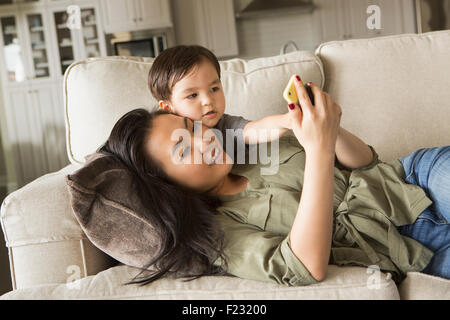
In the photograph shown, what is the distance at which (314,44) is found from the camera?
16.8ft

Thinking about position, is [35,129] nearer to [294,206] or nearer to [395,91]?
[395,91]

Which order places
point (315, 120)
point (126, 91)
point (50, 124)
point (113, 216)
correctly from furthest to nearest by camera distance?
point (50, 124) < point (126, 91) < point (113, 216) < point (315, 120)

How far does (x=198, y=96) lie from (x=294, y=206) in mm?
399

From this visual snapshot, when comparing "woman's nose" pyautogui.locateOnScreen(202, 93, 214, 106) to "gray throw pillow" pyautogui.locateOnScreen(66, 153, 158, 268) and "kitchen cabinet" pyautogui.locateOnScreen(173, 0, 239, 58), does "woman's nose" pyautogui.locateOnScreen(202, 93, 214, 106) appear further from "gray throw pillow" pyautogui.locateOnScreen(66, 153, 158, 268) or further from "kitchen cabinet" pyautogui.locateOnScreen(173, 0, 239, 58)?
"kitchen cabinet" pyautogui.locateOnScreen(173, 0, 239, 58)

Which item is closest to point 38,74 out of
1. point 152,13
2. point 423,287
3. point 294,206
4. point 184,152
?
point 152,13

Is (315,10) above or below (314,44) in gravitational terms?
above

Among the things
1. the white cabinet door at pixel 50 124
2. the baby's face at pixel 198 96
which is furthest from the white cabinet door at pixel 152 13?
the baby's face at pixel 198 96

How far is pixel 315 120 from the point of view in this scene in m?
0.80

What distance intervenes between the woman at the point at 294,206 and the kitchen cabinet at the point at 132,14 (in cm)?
396

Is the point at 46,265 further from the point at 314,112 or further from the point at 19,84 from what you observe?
the point at 19,84

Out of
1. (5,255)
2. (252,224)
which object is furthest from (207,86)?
(5,255)

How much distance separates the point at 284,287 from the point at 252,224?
0.20 m

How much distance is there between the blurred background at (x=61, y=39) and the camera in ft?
15.2
